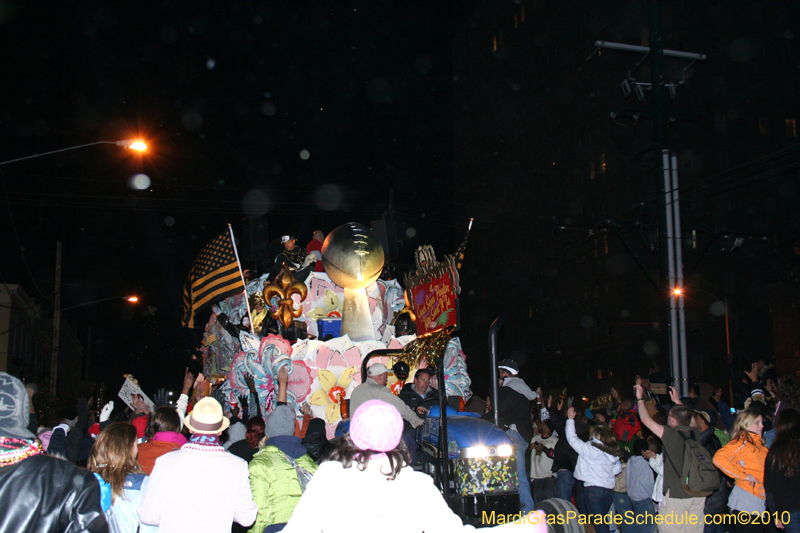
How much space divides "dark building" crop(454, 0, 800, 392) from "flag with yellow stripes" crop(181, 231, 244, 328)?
1751cm

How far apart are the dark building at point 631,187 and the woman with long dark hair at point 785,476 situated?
847 inches

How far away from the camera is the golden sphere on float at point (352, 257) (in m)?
13.6

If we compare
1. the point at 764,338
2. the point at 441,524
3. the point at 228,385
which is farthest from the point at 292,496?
the point at 764,338

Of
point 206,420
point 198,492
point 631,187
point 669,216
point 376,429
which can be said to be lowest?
point 198,492

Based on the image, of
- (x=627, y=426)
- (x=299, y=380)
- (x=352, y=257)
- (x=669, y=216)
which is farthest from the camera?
(x=669, y=216)

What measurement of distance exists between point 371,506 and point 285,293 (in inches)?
430

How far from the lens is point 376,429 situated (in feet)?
11.4

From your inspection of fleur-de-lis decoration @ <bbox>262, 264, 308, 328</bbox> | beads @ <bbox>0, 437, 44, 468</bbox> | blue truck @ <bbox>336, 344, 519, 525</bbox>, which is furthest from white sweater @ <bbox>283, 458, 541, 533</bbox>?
fleur-de-lis decoration @ <bbox>262, 264, 308, 328</bbox>

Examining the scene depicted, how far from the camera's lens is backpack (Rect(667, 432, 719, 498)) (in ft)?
21.9

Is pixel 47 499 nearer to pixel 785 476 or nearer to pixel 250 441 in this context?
pixel 250 441

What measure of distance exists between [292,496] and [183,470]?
4.62ft

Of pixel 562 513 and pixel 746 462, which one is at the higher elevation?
pixel 746 462

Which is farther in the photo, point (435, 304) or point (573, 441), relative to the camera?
point (435, 304)

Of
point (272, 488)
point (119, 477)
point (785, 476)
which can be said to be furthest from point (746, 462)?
point (119, 477)
